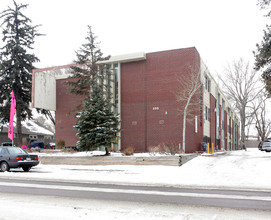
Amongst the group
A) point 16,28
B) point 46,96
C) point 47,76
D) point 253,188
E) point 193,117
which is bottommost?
point 253,188

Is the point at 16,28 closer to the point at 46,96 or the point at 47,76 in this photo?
the point at 47,76

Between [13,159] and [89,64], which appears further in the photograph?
[89,64]

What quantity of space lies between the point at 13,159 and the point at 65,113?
19.8 m

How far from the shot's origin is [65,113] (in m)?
37.4

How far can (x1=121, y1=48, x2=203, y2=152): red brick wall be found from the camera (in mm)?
29672

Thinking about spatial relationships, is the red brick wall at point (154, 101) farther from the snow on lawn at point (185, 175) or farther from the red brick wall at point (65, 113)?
the snow on lawn at point (185, 175)

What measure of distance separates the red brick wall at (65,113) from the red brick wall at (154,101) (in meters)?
7.68

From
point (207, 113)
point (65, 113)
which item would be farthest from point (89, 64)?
point (207, 113)

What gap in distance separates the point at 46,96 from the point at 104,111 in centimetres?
1662

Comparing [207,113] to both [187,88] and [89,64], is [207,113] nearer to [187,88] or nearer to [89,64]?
[187,88]

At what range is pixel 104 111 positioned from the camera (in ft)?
73.0

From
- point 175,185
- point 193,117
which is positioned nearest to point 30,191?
point 175,185

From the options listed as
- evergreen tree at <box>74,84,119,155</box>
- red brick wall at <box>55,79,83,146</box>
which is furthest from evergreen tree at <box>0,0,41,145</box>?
evergreen tree at <box>74,84,119,155</box>

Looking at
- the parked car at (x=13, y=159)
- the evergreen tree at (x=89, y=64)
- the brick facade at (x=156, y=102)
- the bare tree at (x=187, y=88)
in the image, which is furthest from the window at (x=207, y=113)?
the parked car at (x=13, y=159)
